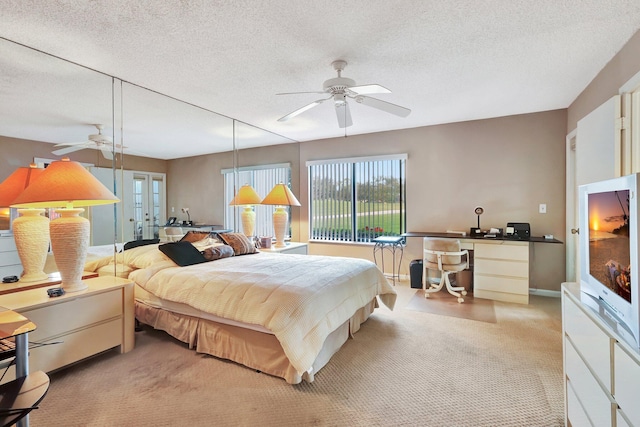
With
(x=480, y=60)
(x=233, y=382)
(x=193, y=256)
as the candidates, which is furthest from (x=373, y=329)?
(x=480, y=60)

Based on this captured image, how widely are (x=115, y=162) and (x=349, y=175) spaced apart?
345 cm

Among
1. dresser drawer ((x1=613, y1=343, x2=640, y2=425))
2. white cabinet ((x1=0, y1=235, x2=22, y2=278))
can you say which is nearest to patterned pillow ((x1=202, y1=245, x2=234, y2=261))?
white cabinet ((x1=0, y1=235, x2=22, y2=278))

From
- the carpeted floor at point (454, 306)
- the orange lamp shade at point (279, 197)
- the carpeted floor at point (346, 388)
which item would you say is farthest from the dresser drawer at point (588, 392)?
the orange lamp shade at point (279, 197)

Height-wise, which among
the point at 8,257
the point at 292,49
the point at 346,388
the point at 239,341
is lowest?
the point at 346,388

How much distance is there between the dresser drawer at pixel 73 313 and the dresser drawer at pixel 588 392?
2938mm

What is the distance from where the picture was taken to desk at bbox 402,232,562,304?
145 inches

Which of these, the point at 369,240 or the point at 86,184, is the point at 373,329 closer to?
the point at 369,240

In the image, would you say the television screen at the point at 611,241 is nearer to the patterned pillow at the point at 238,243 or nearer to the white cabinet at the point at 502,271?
the white cabinet at the point at 502,271

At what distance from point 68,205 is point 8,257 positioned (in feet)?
1.75

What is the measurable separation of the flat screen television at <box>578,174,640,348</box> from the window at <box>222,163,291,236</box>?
12.0 feet

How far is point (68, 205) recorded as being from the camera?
229 centimetres

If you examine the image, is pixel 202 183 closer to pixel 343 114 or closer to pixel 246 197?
pixel 246 197

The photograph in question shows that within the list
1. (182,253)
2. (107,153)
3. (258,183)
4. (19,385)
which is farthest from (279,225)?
(19,385)

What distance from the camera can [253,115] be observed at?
3996 millimetres
